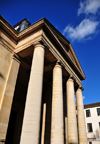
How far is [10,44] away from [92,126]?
46593 millimetres

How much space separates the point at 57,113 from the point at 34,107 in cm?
452

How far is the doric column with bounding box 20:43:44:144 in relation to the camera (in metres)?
10.1

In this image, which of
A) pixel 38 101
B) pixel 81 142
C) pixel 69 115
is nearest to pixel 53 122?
pixel 38 101

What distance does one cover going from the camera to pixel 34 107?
11273 millimetres

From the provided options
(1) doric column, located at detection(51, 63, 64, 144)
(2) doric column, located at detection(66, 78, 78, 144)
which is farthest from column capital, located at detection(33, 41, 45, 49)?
(2) doric column, located at detection(66, 78, 78, 144)

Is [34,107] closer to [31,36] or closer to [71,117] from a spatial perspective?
[71,117]

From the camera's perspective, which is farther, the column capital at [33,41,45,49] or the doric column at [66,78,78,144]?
the doric column at [66,78,78,144]

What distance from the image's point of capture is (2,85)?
1445 centimetres

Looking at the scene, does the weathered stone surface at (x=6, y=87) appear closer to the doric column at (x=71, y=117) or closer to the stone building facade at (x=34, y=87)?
the stone building facade at (x=34, y=87)

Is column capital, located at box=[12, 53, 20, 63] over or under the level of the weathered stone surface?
over

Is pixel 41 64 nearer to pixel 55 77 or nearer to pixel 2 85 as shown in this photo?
pixel 55 77

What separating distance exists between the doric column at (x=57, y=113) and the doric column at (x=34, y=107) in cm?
381

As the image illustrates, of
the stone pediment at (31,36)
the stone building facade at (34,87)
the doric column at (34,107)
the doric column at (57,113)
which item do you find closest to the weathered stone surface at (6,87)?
the stone building facade at (34,87)

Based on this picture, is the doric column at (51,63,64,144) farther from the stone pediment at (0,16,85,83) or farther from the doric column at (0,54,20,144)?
the doric column at (0,54,20,144)
